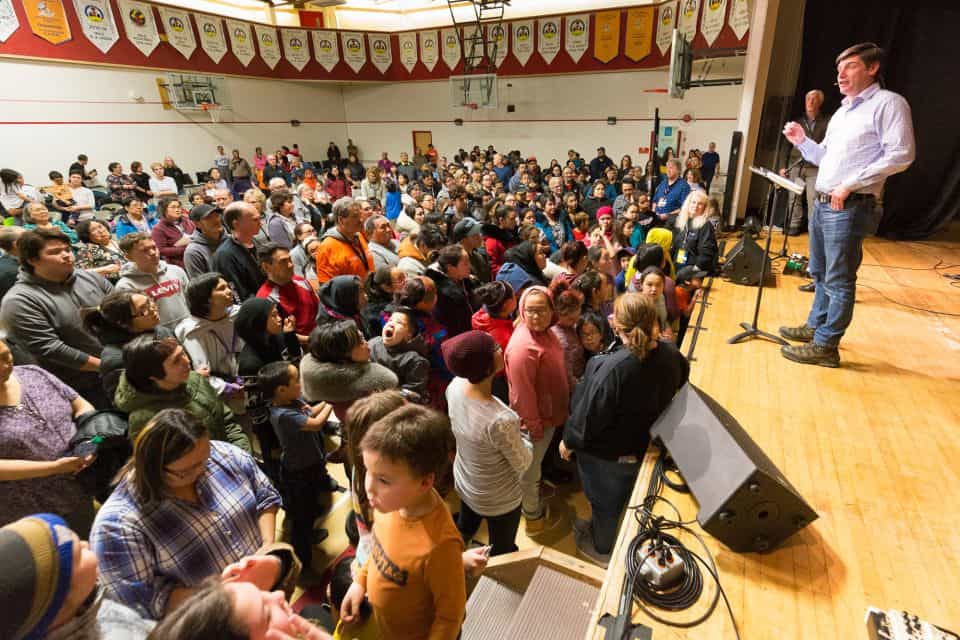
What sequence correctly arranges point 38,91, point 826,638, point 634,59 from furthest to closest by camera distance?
point 634,59
point 38,91
point 826,638

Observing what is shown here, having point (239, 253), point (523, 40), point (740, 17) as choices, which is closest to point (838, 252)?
point (239, 253)

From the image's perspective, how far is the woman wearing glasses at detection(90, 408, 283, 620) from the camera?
132 centimetres

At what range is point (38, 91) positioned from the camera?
972 cm

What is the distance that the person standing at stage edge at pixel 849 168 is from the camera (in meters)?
2.49

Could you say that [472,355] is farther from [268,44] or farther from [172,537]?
[268,44]

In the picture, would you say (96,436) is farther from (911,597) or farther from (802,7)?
(802,7)

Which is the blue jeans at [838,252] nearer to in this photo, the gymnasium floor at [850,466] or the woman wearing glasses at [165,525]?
the gymnasium floor at [850,466]

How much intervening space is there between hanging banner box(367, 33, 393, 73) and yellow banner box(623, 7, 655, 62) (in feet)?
24.7

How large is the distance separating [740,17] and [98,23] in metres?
13.7

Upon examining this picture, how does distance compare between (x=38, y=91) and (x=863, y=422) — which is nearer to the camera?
(x=863, y=422)

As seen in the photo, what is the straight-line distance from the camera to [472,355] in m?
1.80

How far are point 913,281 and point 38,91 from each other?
15.1 metres

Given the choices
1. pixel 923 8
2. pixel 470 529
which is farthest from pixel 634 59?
pixel 470 529

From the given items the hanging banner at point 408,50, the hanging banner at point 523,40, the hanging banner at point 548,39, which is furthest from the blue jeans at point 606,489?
the hanging banner at point 408,50
